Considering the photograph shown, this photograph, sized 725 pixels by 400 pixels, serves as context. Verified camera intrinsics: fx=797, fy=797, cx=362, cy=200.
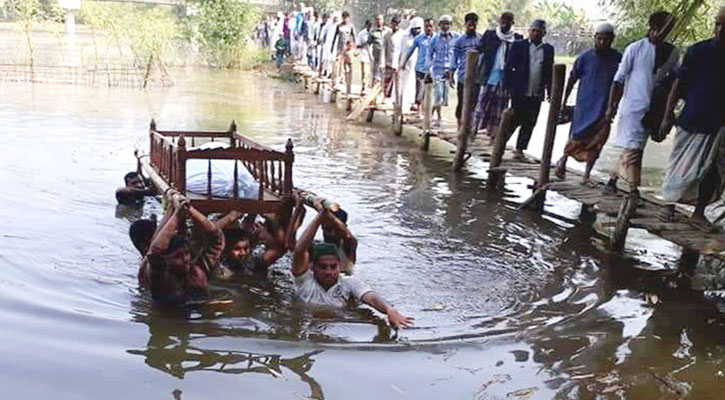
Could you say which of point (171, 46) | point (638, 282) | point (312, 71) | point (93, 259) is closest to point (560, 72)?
point (638, 282)

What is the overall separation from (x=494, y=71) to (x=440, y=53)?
312 centimetres

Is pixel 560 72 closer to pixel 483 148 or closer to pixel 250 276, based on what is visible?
pixel 483 148

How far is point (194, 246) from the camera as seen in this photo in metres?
6.11

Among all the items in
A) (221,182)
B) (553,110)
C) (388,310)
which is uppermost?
(553,110)

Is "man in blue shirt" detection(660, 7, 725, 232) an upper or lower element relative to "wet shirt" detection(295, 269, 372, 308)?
upper

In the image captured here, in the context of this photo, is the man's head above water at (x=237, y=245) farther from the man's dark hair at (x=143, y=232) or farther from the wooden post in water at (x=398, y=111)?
the wooden post in water at (x=398, y=111)

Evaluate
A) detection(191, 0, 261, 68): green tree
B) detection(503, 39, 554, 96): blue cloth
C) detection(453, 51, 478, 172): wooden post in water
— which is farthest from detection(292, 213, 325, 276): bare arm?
detection(191, 0, 261, 68): green tree

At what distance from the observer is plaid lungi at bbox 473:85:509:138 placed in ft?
35.1

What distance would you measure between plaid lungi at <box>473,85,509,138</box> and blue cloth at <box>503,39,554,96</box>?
751 mm

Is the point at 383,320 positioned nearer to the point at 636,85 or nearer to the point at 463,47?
the point at 636,85

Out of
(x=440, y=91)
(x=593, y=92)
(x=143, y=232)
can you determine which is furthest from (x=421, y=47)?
(x=143, y=232)

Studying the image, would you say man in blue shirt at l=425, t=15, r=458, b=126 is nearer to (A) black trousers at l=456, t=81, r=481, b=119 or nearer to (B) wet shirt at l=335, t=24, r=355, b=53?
(A) black trousers at l=456, t=81, r=481, b=119

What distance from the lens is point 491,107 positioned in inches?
431

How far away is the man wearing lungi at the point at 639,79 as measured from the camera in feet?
23.6
